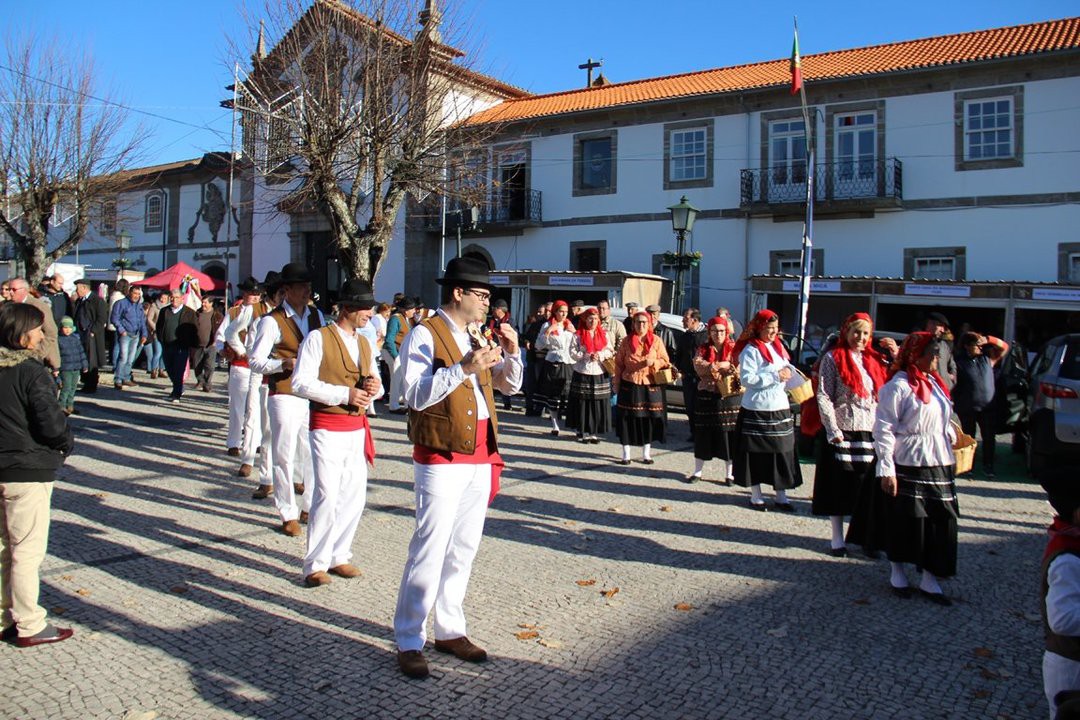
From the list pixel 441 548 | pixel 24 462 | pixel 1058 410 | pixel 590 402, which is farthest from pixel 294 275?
pixel 1058 410

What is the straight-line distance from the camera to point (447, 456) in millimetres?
4047

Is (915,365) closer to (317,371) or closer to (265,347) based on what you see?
(317,371)

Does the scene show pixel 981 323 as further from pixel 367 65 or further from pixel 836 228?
pixel 367 65

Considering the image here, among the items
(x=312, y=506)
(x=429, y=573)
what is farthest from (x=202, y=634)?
(x=429, y=573)

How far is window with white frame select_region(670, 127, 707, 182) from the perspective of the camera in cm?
2509

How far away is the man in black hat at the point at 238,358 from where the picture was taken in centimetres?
893

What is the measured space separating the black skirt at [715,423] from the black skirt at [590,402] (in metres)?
2.72

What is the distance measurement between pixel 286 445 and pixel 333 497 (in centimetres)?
135

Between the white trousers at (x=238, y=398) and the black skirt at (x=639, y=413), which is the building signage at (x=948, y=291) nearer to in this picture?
the black skirt at (x=639, y=413)

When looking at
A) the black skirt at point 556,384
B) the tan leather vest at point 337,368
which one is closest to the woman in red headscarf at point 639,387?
the black skirt at point 556,384

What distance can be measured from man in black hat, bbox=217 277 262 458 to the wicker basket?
5.31 metres

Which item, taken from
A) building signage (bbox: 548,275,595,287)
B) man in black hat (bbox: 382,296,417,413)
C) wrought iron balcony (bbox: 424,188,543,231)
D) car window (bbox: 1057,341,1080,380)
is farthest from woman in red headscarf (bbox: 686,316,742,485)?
wrought iron balcony (bbox: 424,188,543,231)

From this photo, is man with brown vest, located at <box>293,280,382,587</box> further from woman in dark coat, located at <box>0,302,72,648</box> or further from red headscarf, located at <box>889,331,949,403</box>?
red headscarf, located at <box>889,331,949,403</box>

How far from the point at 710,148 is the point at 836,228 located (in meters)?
4.46
